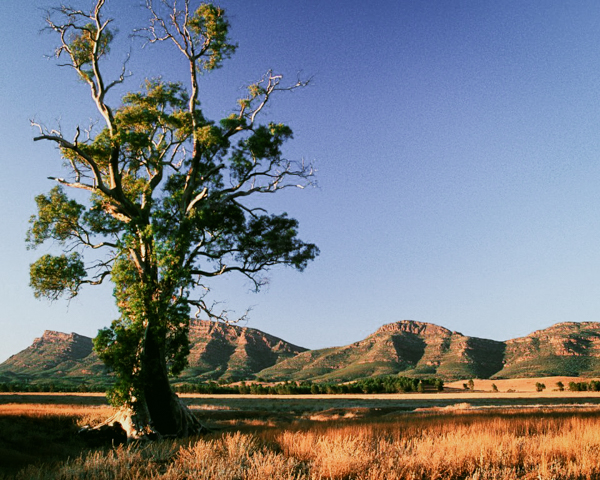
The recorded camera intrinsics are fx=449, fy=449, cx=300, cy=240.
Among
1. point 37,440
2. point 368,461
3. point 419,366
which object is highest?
point 368,461

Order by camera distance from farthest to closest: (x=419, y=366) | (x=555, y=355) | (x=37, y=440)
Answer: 1. (x=419, y=366)
2. (x=555, y=355)
3. (x=37, y=440)

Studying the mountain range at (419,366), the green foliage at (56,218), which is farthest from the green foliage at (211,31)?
the mountain range at (419,366)

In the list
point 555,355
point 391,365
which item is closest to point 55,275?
point 391,365

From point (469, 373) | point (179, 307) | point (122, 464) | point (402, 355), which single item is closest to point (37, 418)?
point (179, 307)

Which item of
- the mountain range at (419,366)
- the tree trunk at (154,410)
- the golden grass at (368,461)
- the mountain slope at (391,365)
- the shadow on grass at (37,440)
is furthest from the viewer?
the mountain slope at (391,365)

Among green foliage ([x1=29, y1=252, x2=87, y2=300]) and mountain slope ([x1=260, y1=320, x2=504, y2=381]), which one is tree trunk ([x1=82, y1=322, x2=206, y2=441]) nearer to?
green foliage ([x1=29, y1=252, x2=87, y2=300])

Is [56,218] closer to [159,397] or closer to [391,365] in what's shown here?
[159,397]

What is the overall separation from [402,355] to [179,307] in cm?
19035

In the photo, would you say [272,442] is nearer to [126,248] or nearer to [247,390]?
[126,248]

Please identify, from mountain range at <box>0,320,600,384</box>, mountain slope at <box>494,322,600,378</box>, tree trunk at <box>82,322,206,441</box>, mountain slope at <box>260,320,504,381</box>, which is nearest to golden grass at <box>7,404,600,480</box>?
tree trunk at <box>82,322,206,441</box>

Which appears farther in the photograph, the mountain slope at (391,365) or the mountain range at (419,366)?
the mountain slope at (391,365)

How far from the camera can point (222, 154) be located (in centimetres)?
2256

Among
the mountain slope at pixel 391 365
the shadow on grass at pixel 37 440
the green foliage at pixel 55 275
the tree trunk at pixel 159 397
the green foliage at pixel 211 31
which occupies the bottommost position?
the mountain slope at pixel 391 365

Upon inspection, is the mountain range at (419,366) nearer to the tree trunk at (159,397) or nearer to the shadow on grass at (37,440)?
the shadow on grass at (37,440)
